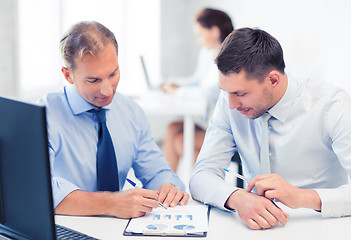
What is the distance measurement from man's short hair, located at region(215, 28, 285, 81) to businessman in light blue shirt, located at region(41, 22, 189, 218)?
0.36 meters

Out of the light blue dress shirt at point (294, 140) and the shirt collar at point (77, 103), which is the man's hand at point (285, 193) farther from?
the shirt collar at point (77, 103)

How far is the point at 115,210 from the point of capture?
1309 mm

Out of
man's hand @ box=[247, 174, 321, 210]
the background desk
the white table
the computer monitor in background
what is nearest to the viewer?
the computer monitor in background

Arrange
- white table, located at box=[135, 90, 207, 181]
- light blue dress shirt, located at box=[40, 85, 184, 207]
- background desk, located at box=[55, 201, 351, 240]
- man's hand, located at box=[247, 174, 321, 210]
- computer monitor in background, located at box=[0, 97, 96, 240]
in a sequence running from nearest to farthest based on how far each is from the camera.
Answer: computer monitor in background, located at box=[0, 97, 96, 240] < background desk, located at box=[55, 201, 351, 240] < man's hand, located at box=[247, 174, 321, 210] < light blue dress shirt, located at box=[40, 85, 184, 207] < white table, located at box=[135, 90, 207, 181]

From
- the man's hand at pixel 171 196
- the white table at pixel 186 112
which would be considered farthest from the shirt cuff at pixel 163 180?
the white table at pixel 186 112

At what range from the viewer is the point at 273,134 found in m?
1.60

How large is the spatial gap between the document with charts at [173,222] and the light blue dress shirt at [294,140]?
0.30 ft

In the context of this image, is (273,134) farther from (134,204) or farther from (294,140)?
(134,204)

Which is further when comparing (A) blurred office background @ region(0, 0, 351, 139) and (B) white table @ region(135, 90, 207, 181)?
(A) blurred office background @ region(0, 0, 351, 139)

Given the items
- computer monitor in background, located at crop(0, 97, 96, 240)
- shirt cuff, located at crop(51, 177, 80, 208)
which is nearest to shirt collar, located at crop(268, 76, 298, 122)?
shirt cuff, located at crop(51, 177, 80, 208)

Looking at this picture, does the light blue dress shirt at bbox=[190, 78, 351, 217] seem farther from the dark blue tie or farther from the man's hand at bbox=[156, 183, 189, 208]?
the dark blue tie

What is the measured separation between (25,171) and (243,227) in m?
0.61

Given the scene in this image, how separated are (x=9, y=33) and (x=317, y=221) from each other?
264cm

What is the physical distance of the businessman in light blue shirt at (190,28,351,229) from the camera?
1319 mm
